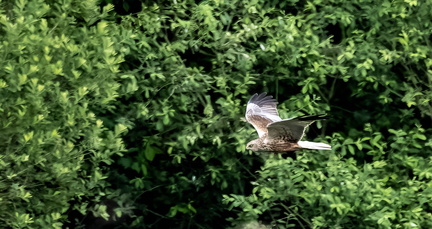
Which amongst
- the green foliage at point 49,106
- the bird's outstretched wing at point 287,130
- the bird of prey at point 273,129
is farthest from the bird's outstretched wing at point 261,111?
the green foliage at point 49,106

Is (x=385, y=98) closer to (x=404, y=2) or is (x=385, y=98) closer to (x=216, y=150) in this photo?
(x=404, y=2)

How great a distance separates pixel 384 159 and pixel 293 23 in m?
1.62

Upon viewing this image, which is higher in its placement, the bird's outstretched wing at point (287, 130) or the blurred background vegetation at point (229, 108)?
the bird's outstretched wing at point (287, 130)

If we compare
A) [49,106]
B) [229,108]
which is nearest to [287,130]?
[229,108]

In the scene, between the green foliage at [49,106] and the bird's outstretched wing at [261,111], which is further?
the bird's outstretched wing at [261,111]

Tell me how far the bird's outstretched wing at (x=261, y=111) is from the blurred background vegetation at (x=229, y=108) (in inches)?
22.5

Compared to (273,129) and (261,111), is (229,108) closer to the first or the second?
(261,111)

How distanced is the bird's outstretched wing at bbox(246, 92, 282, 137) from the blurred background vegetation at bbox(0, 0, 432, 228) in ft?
1.88

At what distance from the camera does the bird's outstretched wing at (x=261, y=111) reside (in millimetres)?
7918

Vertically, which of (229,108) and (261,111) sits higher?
(261,111)

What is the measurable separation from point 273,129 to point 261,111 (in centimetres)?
93

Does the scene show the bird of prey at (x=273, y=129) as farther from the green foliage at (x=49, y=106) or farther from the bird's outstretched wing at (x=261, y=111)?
the green foliage at (x=49, y=106)

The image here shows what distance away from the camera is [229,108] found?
28.6 feet

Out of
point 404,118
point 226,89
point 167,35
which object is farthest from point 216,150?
point 404,118
